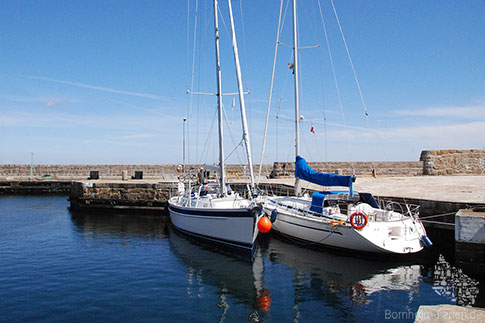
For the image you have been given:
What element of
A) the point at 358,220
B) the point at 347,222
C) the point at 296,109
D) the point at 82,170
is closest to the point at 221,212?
the point at 347,222

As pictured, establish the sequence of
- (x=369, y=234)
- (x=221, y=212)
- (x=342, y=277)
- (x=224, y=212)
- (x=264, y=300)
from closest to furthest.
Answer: (x=264, y=300) < (x=342, y=277) < (x=369, y=234) < (x=224, y=212) < (x=221, y=212)

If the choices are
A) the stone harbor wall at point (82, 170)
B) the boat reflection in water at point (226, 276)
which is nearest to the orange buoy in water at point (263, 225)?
the boat reflection in water at point (226, 276)

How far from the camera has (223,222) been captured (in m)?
14.7

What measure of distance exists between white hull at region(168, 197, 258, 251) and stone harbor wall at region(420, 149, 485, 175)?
72.1 ft

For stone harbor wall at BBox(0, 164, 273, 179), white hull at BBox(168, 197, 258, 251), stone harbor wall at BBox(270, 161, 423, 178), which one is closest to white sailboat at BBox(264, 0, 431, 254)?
white hull at BBox(168, 197, 258, 251)

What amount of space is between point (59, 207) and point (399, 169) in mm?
27121

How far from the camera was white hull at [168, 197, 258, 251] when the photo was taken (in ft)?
45.4

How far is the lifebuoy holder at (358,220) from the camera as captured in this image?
12.7 metres

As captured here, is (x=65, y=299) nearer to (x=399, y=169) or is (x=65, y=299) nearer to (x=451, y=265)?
(x=451, y=265)

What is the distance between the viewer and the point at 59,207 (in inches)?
1157

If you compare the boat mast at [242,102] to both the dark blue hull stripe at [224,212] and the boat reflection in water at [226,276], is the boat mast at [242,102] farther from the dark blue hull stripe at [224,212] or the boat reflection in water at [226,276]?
the boat reflection in water at [226,276]

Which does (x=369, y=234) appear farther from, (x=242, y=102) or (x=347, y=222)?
(x=242, y=102)

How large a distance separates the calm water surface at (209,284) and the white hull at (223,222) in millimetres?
607

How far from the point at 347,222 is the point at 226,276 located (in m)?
4.51
